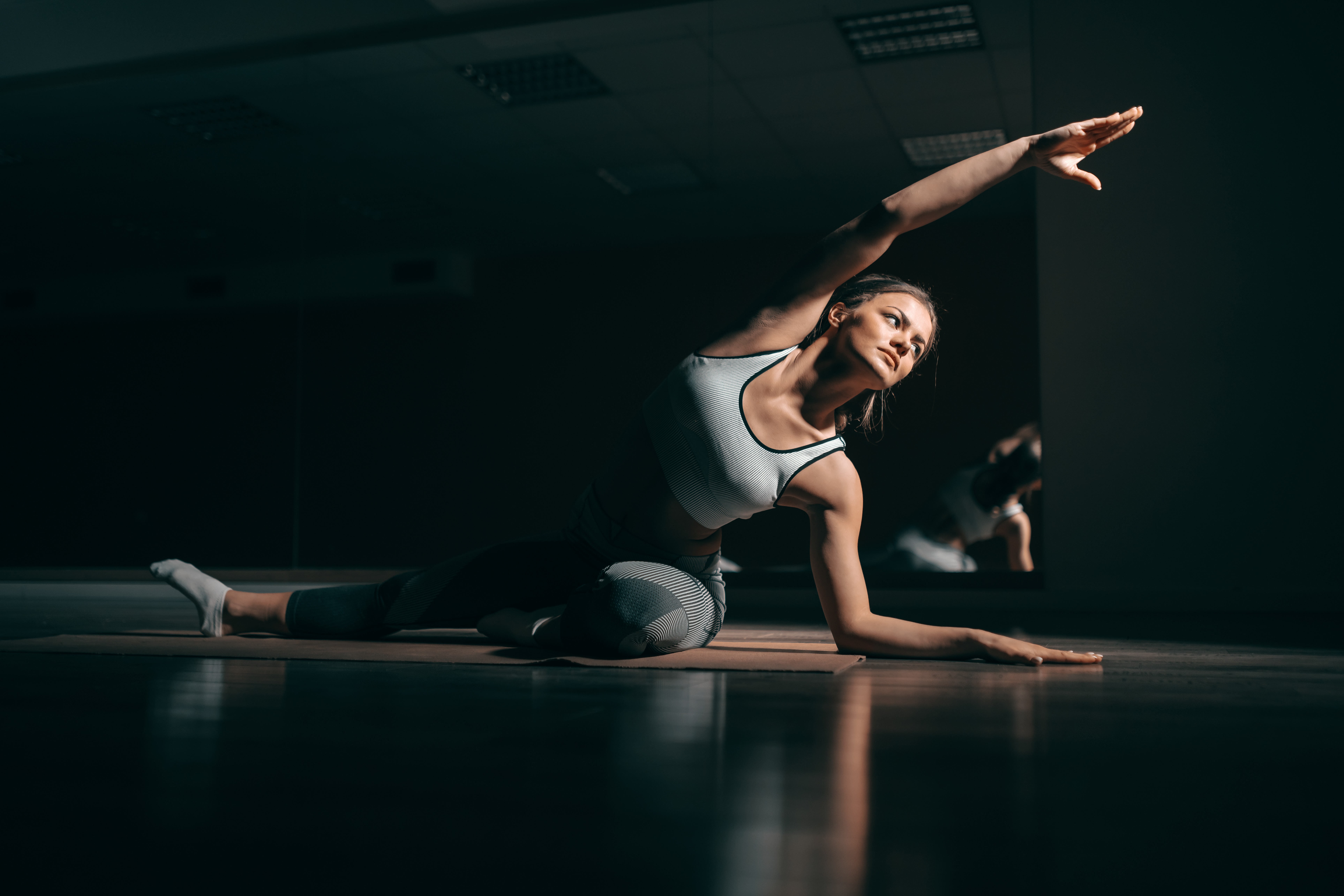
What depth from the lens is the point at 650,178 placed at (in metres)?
5.58

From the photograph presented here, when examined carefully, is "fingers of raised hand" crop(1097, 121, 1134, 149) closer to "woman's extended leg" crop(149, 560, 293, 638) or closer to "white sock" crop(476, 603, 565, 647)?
"white sock" crop(476, 603, 565, 647)

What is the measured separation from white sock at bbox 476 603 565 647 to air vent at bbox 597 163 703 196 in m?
3.79

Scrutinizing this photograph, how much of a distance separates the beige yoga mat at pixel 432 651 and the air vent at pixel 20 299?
19.2 ft

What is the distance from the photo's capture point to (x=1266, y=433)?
370 cm

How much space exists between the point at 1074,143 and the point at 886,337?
43 centimetres

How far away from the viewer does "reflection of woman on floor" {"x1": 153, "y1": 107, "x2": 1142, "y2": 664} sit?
1720 mm

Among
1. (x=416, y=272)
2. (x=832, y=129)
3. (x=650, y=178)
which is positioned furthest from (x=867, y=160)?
(x=416, y=272)

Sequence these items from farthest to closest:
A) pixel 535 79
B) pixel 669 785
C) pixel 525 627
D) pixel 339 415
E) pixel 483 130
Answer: pixel 339 415 < pixel 483 130 < pixel 535 79 < pixel 525 627 < pixel 669 785

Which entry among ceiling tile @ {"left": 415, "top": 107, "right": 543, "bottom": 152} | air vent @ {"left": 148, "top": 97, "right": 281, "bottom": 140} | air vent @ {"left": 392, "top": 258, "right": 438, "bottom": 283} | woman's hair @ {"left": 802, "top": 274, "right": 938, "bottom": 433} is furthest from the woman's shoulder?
air vent @ {"left": 392, "top": 258, "right": 438, "bottom": 283}

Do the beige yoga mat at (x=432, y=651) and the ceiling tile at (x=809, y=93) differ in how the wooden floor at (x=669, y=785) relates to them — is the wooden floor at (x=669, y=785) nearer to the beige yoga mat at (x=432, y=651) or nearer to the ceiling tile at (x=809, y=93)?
the beige yoga mat at (x=432, y=651)

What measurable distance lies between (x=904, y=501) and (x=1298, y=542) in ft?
5.55

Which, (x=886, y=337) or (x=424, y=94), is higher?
(x=424, y=94)

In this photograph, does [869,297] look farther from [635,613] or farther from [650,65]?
[650,65]

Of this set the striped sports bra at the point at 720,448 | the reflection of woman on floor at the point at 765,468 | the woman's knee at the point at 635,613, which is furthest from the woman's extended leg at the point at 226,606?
the striped sports bra at the point at 720,448
